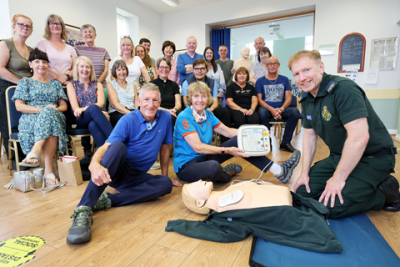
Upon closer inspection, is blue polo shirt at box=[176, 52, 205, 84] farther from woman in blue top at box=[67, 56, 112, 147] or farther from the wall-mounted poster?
the wall-mounted poster

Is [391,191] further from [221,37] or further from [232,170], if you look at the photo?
[221,37]

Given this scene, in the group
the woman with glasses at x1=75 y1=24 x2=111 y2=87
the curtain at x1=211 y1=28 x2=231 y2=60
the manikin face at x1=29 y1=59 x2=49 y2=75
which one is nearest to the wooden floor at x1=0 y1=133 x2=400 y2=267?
the manikin face at x1=29 y1=59 x2=49 y2=75

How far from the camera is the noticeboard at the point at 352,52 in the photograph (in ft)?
15.6

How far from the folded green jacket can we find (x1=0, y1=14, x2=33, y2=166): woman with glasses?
2465 millimetres

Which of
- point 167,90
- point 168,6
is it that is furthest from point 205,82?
point 168,6

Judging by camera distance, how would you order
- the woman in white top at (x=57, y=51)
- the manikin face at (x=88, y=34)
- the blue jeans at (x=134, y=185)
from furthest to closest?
the manikin face at (x=88, y=34)
the woman in white top at (x=57, y=51)
the blue jeans at (x=134, y=185)

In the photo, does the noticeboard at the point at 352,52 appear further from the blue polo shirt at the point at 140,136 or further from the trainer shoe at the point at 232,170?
the blue polo shirt at the point at 140,136

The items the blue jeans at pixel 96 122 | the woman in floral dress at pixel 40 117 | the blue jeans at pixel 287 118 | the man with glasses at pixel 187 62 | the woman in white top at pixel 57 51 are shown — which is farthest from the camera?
the man with glasses at pixel 187 62

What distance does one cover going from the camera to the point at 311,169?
1.68 meters

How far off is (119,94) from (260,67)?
2.49m

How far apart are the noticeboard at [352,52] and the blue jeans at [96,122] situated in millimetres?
4918

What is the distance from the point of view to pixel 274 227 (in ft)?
4.07

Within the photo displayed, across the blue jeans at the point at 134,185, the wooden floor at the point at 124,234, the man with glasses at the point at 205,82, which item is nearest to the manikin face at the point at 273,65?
the man with glasses at the point at 205,82

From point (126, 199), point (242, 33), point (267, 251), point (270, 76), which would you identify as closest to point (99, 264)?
point (126, 199)
